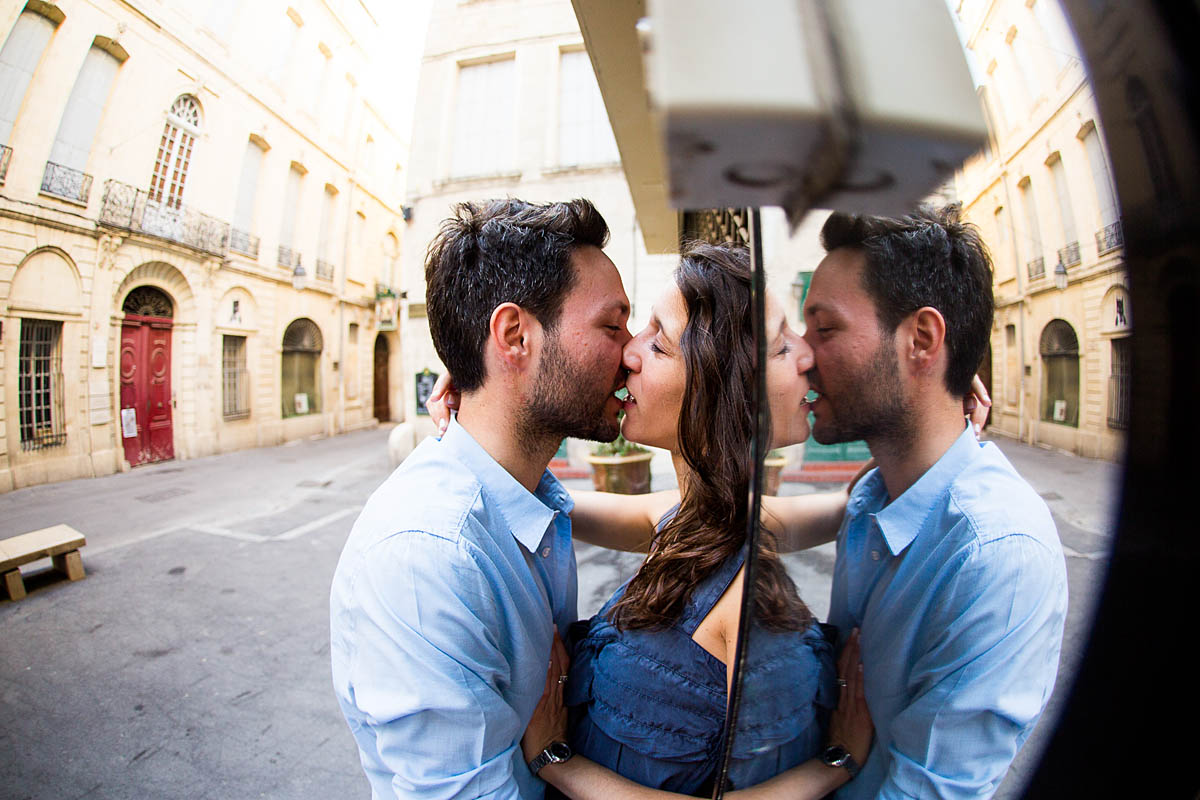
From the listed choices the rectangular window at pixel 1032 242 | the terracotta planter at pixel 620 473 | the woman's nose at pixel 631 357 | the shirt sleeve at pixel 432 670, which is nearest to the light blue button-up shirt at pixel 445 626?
the shirt sleeve at pixel 432 670

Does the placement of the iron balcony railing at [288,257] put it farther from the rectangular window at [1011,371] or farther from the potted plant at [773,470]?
the rectangular window at [1011,371]

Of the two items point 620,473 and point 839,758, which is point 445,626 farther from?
point 620,473

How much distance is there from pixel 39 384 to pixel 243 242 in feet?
1.52

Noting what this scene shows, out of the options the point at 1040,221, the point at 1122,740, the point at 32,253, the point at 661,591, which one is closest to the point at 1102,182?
the point at 1040,221

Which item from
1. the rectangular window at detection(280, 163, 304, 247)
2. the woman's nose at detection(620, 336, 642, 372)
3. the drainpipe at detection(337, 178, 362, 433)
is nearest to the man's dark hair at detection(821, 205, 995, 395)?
the woman's nose at detection(620, 336, 642, 372)

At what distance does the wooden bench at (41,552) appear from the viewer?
0.80 metres

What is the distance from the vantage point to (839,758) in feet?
1.75

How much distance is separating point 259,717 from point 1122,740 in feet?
6.33

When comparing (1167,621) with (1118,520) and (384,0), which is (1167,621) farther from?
(384,0)

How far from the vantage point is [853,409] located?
410 mm

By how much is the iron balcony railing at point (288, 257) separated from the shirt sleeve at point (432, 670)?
0.86 m

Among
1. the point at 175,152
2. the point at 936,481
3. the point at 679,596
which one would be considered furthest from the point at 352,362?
the point at 936,481

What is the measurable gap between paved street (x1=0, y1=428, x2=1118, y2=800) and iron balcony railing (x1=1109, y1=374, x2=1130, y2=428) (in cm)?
4

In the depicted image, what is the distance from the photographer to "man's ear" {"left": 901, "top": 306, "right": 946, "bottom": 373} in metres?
0.39
